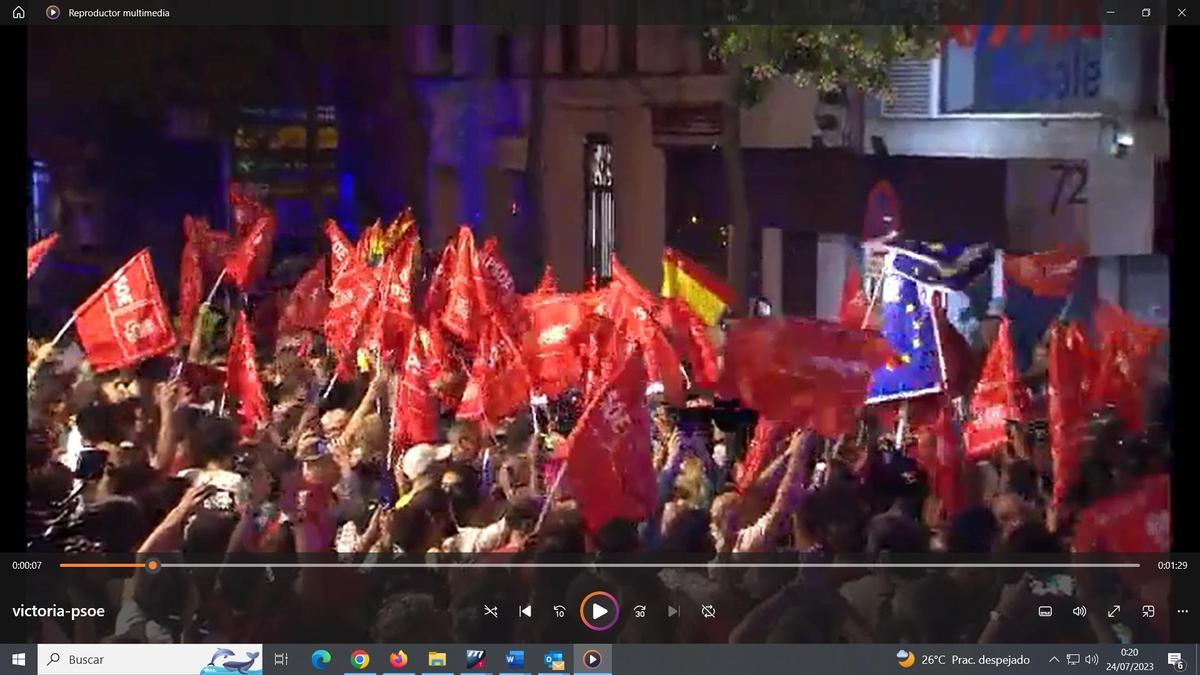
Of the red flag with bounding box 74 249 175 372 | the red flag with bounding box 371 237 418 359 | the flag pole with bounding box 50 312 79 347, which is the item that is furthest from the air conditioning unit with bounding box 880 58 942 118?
the flag pole with bounding box 50 312 79 347

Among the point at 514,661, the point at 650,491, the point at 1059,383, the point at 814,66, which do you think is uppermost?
the point at 814,66

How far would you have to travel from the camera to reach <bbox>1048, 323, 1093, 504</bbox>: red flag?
2.15 metres

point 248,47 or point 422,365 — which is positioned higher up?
point 248,47

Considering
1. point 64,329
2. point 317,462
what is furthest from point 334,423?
point 64,329

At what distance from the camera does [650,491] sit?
216 cm

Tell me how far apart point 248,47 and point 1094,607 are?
1288 millimetres

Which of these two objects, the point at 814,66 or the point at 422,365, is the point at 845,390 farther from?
the point at 422,365

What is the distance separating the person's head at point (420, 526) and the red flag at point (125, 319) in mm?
387

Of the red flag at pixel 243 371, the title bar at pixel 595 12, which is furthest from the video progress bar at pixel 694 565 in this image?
the title bar at pixel 595 12

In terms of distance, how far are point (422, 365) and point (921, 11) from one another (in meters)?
0.79

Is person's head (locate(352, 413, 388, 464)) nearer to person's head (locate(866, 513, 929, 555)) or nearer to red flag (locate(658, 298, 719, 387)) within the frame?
red flag (locate(658, 298, 719, 387))

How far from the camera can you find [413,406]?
2.18m

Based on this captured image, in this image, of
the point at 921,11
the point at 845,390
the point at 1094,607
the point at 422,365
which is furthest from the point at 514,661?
the point at 921,11

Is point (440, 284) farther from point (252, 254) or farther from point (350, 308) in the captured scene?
point (252, 254)
